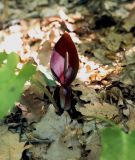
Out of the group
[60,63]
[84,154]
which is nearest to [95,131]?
[84,154]

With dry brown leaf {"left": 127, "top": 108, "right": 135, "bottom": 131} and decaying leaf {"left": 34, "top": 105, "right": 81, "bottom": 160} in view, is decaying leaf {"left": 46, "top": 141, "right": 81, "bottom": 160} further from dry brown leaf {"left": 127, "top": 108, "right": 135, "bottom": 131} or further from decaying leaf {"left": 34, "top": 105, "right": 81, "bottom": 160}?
dry brown leaf {"left": 127, "top": 108, "right": 135, "bottom": 131}

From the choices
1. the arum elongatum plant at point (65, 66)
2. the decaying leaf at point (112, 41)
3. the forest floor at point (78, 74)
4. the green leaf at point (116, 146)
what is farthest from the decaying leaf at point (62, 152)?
Answer: the decaying leaf at point (112, 41)

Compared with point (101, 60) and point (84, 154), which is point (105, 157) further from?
point (101, 60)

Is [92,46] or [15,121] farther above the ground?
[92,46]

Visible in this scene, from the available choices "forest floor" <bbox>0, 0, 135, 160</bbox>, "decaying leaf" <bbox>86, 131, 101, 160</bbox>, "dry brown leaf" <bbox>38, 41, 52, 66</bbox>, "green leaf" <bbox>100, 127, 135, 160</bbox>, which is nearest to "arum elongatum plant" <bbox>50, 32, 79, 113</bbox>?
"forest floor" <bbox>0, 0, 135, 160</bbox>

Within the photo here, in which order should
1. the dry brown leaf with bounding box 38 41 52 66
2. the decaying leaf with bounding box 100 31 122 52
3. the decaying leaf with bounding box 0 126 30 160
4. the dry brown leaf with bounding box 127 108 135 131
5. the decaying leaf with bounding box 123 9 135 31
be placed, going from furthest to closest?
1. the decaying leaf with bounding box 123 9 135 31
2. the decaying leaf with bounding box 100 31 122 52
3. the dry brown leaf with bounding box 38 41 52 66
4. the dry brown leaf with bounding box 127 108 135 131
5. the decaying leaf with bounding box 0 126 30 160

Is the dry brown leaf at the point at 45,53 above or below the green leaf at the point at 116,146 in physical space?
above

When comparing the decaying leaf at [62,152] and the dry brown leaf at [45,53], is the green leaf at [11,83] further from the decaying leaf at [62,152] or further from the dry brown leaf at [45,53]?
the dry brown leaf at [45,53]
